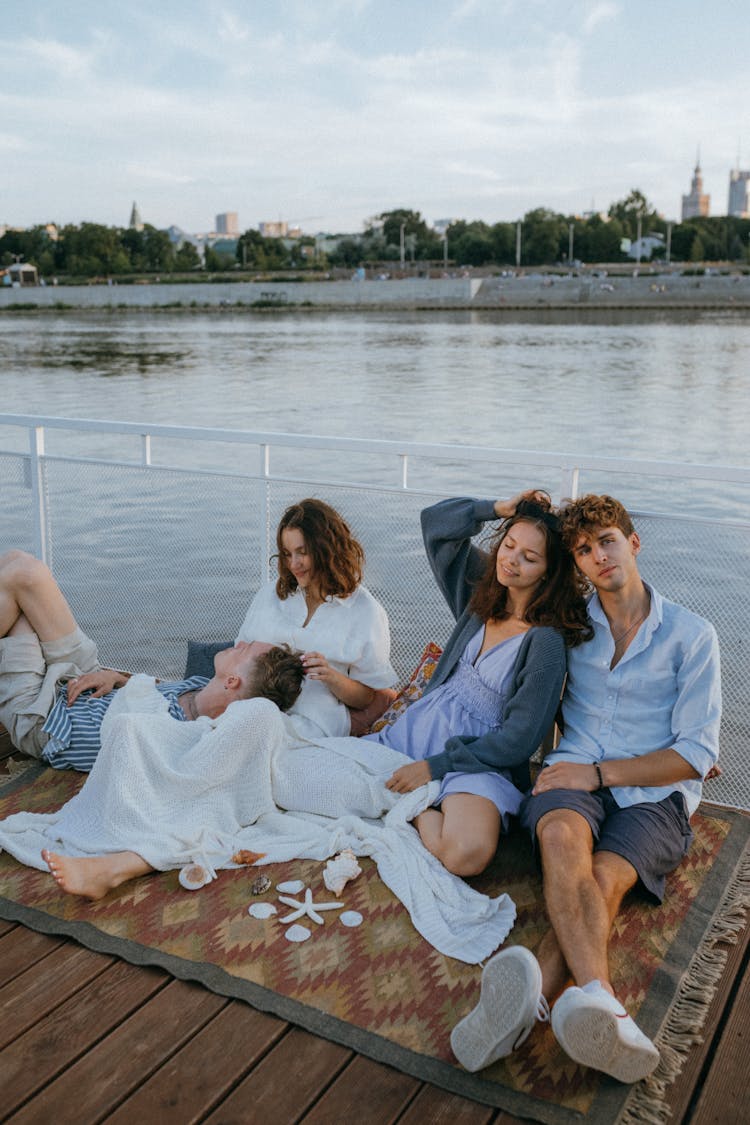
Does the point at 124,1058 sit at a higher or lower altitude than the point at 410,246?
lower

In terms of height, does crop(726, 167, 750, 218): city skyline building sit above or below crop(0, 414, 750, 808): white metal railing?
above

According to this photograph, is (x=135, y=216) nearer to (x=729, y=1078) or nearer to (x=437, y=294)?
(x=437, y=294)

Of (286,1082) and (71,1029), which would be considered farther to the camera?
(71,1029)

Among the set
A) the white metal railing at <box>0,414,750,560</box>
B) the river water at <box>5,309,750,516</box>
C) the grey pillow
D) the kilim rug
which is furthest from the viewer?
the river water at <box>5,309,750,516</box>

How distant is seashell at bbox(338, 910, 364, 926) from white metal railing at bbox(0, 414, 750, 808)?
1.20 meters

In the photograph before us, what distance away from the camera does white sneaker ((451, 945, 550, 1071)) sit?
1.84 m

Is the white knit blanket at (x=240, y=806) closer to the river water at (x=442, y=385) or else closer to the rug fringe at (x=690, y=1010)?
the rug fringe at (x=690, y=1010)

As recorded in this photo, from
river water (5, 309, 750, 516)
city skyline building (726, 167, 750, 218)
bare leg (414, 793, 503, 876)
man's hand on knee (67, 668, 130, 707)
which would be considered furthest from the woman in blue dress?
city skyline building (726, 167, 750, 218)

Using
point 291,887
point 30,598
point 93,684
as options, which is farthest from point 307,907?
point 30,598

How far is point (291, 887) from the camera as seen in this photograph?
8.08 ft

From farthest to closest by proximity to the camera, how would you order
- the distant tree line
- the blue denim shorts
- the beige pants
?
the distant tree line < the beige pants < the blue denim shorts

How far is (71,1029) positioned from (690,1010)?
1.17 m

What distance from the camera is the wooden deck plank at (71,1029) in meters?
1.84

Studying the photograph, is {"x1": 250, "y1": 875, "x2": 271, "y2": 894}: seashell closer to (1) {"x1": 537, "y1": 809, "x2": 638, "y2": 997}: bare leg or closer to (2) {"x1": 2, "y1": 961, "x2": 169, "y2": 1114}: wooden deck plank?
(2) {"x1": 2, "y1": 961, "x2": 169, "y2": 1114}: wooden deck plank
